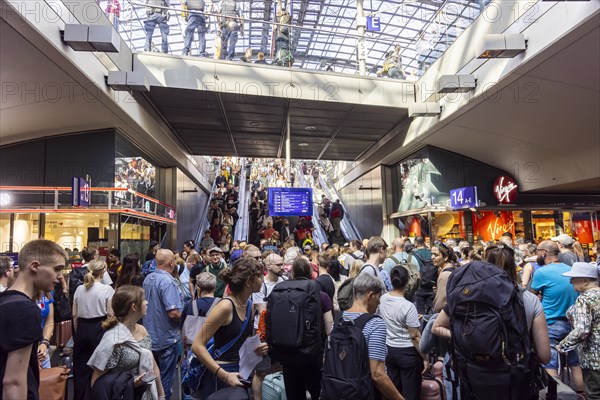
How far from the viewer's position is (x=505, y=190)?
15523 millimetres

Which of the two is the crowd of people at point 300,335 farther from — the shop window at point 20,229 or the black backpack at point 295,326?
the shop window at point 20,229

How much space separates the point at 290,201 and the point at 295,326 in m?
10.5

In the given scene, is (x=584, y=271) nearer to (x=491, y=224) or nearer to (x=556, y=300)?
(x=556, y=300)

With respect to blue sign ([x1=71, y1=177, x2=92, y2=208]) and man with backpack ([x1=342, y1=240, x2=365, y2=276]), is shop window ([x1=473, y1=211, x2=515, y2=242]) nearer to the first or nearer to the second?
man with backpack ([x1=342, y1=240, x2=365, y2=276])

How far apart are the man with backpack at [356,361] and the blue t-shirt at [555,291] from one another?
2716 mm

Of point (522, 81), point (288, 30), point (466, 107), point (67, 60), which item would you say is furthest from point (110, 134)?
point (522, 81)

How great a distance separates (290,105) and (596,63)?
24.9ft

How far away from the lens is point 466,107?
1073 centimetres

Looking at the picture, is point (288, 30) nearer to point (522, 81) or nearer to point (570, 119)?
point (522, 81)

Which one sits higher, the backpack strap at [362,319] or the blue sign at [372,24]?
the blue sign at [372,24]

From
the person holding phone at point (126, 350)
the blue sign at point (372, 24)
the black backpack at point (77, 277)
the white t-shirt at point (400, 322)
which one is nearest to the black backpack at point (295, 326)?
the white t-shirt at point (400, 322)

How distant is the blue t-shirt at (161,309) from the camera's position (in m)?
4.25

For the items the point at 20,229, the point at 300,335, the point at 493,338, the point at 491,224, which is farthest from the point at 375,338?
the point at 491,224

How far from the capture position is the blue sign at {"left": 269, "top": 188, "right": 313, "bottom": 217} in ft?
43.7
